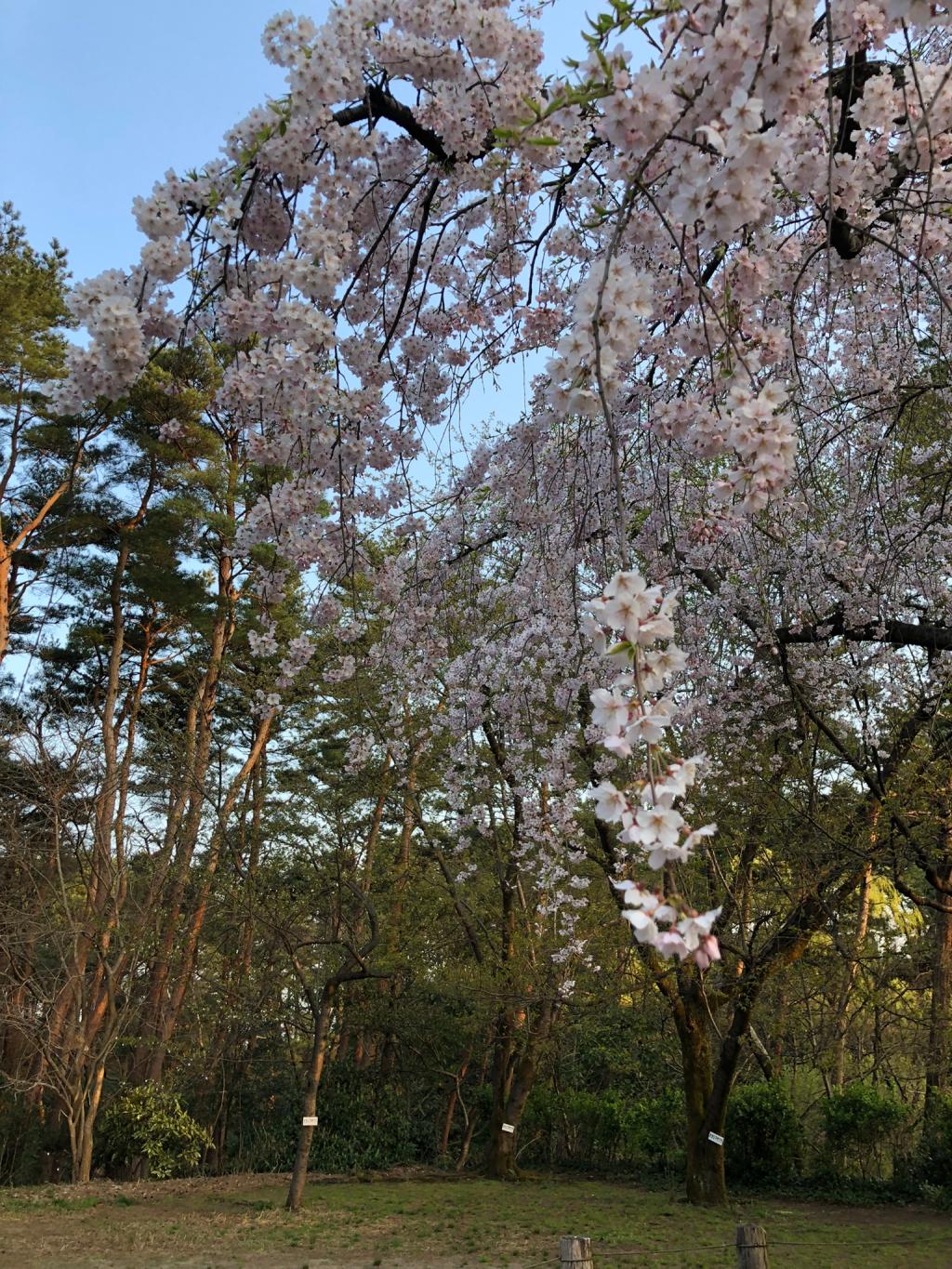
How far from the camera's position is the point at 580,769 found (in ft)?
28.8

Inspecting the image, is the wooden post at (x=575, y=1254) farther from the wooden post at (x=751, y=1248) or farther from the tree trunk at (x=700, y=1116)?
the tree trunk at (x=700, y=1116)

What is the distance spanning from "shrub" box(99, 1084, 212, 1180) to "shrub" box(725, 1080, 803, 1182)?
5.08 meters

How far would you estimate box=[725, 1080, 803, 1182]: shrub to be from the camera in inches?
336

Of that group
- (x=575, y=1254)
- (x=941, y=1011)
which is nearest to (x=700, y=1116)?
(x=941, y=1011)

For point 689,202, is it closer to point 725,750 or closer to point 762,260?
point 762,260

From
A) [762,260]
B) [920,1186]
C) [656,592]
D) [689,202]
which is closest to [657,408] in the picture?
[762,260]

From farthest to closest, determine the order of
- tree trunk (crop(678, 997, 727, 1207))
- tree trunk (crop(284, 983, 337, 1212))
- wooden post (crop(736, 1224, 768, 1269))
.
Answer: tree trunk (crop(678, 997, 727, 1207))
tree trunk (crop(284, 983, 337, 1212))
wooden post (crop(736, 1224, 768, 1269))

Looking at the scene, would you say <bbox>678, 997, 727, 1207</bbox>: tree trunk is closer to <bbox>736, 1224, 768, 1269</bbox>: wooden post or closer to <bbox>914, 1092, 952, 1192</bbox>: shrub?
<bbox>914, 1092, 952, 1192</bbox>: shrub

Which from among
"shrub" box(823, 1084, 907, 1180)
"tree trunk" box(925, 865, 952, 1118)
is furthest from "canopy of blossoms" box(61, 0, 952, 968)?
"shrub" box(823, 1084, 907, 1180)

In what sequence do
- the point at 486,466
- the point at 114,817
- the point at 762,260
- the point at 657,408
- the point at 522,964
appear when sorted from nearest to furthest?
1. the point at 762,260
2. the point at 657,408
3. the point at 486,466
4. the point at 522,964
5. the point at 114,817

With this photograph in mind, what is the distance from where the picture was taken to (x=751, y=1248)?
2900 millimetres

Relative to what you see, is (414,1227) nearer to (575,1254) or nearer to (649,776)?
(575,1254)

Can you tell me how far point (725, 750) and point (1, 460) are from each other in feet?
29.2

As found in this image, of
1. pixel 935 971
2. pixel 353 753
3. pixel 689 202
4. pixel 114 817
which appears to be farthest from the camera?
pixel 114 817
